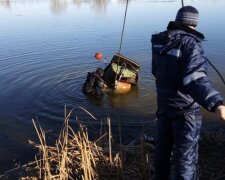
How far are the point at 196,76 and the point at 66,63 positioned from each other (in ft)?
39.9

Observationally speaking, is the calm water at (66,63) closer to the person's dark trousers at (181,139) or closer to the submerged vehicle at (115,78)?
the submerged vehicle at (115,78)

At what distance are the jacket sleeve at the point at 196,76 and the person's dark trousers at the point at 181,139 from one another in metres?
0.37

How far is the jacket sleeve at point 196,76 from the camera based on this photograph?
353 centimetres

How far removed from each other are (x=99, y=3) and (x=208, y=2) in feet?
37.0

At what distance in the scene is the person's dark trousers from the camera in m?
4.01

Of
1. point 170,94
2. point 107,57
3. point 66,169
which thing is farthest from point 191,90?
point 107,57

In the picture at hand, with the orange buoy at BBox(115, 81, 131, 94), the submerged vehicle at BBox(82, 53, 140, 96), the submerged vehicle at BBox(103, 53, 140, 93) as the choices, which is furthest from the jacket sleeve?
the orange buoy at BBox(115, 81, 131, 94)

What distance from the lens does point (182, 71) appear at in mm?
3818

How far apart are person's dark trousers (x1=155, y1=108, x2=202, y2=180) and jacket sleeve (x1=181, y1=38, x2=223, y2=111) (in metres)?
0.37

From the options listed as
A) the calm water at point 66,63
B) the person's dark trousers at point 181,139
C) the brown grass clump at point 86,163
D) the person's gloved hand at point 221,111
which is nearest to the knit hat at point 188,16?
the person's dark trousers at point 181,139

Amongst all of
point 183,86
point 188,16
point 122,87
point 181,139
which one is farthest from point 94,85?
point 183,86

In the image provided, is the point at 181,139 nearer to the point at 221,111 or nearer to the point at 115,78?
the point at 221,111

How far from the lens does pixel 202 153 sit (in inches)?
235

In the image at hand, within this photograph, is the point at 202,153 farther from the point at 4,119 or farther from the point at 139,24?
the point at 139,24
